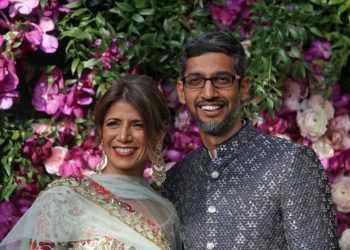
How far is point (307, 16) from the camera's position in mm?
3125

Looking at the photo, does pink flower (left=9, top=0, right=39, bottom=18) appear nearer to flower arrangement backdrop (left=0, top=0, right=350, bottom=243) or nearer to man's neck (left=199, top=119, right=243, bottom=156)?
flower arrangement backdrop (left=0, top=0, right=350, bottom=243)

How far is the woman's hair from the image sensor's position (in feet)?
8.11

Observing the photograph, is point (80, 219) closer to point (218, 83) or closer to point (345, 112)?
point (218, 83)

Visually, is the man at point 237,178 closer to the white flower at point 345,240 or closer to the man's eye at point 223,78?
the man's eye at point 223,78

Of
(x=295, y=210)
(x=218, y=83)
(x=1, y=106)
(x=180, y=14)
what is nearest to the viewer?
(x=295, y=210)

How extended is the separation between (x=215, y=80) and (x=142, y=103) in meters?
0.23

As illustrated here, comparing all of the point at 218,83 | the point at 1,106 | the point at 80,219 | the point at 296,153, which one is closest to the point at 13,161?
the point at 1,106

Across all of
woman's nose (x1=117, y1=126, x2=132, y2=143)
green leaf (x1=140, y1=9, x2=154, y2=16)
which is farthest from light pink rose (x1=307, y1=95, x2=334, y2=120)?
woman's nose (x1=117, y1=126, x2=132, y2=143)

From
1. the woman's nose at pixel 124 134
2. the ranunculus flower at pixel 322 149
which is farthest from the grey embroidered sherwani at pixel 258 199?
the ranunculus flower at pixel 322 149

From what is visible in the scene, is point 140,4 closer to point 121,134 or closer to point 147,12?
point 147,12

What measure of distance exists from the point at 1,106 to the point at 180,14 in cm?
75

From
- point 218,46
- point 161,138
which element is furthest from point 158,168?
point 218,46

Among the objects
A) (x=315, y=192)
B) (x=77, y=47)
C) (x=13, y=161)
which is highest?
(x=77, y=47)

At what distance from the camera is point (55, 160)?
304 cm
